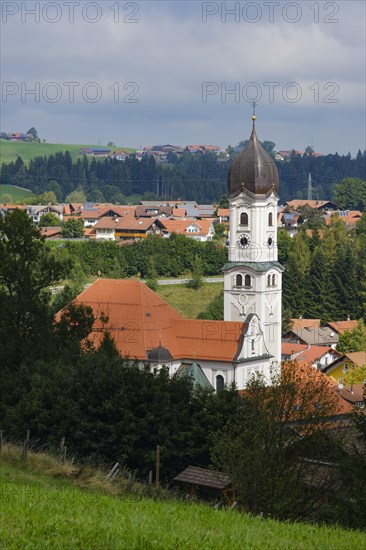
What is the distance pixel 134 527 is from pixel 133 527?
1cm

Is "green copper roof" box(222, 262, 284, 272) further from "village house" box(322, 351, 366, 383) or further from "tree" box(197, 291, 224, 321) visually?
"tree" box(197, 291, 224, 321)

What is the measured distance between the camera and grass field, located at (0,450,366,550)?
11.7 metres

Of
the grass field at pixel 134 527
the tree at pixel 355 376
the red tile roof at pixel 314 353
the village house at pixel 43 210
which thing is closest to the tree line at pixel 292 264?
the red tile roof at pixel 314 353

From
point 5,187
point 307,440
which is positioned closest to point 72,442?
point 307,440

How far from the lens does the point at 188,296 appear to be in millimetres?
77312

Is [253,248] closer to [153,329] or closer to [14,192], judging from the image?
[153,329]

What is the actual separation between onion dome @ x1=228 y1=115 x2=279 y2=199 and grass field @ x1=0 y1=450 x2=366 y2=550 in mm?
35760

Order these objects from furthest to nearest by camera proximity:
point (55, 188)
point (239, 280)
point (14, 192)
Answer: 1. point (55, 188)
2. point (14, 192)
3. point (239, 280)

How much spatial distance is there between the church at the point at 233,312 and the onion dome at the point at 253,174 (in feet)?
0.14

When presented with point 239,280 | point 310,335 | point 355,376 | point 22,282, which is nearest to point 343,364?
point 355,376

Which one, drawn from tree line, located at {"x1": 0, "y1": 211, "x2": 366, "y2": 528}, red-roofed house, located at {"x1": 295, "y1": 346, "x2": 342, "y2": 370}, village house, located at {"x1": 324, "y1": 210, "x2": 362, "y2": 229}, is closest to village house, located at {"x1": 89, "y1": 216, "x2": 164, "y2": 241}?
village house, located at {"x1": 324, "y1": 210, "x2": 362, "y2": 229}

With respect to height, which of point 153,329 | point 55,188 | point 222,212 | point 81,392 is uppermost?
point 55,188

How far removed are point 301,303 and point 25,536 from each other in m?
65.5

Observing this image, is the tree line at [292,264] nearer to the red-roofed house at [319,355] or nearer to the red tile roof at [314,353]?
the red tile roof at [314,353]
